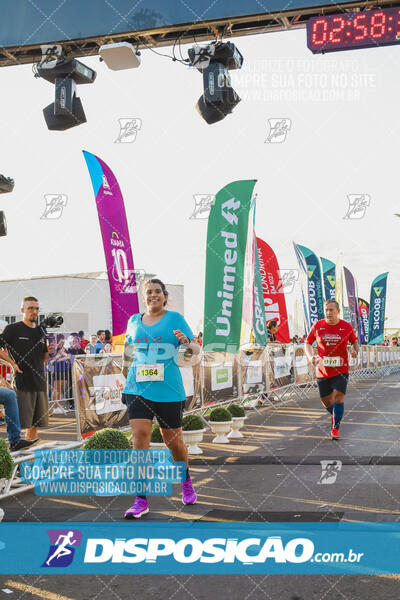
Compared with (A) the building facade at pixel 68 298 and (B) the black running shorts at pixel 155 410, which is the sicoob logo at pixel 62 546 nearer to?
(B) the black running shorts at pixel 155 410

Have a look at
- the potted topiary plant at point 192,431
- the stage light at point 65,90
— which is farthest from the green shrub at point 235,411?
the stage light at point 65,90

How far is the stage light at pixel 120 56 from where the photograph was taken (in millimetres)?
8531

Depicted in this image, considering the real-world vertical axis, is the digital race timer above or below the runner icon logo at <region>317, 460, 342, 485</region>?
above

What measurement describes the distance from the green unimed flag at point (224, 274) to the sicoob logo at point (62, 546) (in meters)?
5.48

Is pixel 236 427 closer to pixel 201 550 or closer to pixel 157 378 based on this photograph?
pixel 157 378

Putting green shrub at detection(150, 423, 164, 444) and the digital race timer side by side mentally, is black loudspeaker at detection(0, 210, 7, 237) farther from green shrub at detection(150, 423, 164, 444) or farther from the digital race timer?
the digital race timer

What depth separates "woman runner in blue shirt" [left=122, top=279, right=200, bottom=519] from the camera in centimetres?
503

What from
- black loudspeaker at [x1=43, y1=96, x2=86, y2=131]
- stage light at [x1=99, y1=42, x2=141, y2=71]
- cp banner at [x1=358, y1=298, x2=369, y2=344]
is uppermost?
stage light at [x1=99, y1=42, x2=141, y2=71]

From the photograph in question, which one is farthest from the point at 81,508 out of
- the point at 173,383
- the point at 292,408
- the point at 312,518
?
the point at 292,408

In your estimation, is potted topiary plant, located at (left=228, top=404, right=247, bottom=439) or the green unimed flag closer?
potted topiary plant, located at (left=228, top=404, right=247, bottom=439)

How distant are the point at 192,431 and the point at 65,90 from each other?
531 centimetres

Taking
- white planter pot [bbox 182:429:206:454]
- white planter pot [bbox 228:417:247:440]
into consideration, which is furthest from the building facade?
white planter pot [bbox 182:429:206:454]

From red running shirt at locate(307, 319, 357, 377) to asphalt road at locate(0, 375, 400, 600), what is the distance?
995mm

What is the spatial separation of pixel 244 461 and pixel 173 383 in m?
2.47
